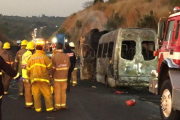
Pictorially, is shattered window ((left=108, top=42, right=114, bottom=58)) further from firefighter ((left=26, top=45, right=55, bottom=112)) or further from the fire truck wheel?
the fire truck wheel

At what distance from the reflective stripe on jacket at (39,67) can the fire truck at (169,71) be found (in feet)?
8.99

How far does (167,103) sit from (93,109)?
292 centimetres

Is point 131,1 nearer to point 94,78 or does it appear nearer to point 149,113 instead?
point 94,78

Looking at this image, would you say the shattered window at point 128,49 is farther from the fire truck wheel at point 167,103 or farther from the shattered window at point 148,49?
the fire truck wheel at point 167,103

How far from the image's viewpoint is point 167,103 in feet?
26.5

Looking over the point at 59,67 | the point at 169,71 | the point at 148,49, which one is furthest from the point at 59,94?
the point at 148,49

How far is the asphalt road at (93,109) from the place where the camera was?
933 cm

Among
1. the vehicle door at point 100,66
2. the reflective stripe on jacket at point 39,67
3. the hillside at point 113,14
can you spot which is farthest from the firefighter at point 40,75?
the hillside at point 113,14

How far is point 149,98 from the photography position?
12.8m

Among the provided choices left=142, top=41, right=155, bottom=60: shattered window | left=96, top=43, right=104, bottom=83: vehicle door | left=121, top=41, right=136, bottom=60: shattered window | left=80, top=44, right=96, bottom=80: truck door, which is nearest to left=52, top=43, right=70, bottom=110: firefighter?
left=121, top=41, right=136, bottom=60: shattered window

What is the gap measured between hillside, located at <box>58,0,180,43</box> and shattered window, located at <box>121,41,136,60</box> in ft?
106

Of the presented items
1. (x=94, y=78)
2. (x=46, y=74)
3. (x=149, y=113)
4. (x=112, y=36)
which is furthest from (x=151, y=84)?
(x=94, y=78)

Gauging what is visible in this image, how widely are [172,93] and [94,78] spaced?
12027 millimetres

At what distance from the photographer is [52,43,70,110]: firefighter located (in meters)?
10.4
